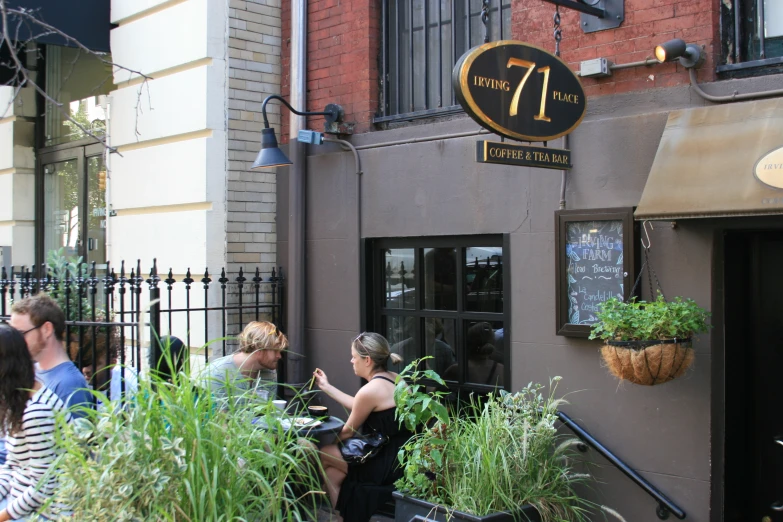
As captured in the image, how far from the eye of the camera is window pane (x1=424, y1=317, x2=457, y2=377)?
649 cm

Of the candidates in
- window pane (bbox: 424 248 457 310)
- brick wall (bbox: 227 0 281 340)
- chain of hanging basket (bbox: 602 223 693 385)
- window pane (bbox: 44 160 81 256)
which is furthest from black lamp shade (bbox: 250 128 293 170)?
window pane (bbox: 44 160 81 256)

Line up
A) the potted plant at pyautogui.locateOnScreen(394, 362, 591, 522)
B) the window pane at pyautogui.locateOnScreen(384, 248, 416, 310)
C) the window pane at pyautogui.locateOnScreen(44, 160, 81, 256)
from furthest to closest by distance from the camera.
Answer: the window pane at pyautogui.locateOnScreen(44, 160, 81, 256), the window pane at pyautogui.locateOnScreen(384, 248, 416, 310), the potted plant at pyautogui.locateOnScreen(394, 362, 591, 522)

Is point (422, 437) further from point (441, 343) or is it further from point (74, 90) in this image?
point (74, 90)

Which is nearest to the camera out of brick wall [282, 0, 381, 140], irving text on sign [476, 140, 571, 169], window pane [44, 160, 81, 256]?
irving text on sign [476, 140, 571, 169]

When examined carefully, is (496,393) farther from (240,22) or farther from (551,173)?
(240,22)

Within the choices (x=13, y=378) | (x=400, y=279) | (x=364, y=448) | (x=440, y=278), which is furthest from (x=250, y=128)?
(x=13, y=378)

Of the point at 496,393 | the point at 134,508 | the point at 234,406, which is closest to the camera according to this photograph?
the point at 134,508

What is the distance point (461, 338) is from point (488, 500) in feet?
6.55

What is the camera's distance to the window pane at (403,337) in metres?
6.74

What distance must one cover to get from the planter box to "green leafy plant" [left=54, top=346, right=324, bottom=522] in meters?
1.40

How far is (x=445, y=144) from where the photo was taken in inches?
247

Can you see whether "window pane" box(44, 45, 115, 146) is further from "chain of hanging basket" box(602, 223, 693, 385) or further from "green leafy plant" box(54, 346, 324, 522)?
"chain of hanging basket" box(602, 223, 693, 385)

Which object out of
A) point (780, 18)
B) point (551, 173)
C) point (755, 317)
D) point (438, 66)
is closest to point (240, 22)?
point (438, 66)

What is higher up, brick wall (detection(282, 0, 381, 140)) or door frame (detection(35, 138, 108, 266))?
brick wall (detection(282, 0, 381, 140))
